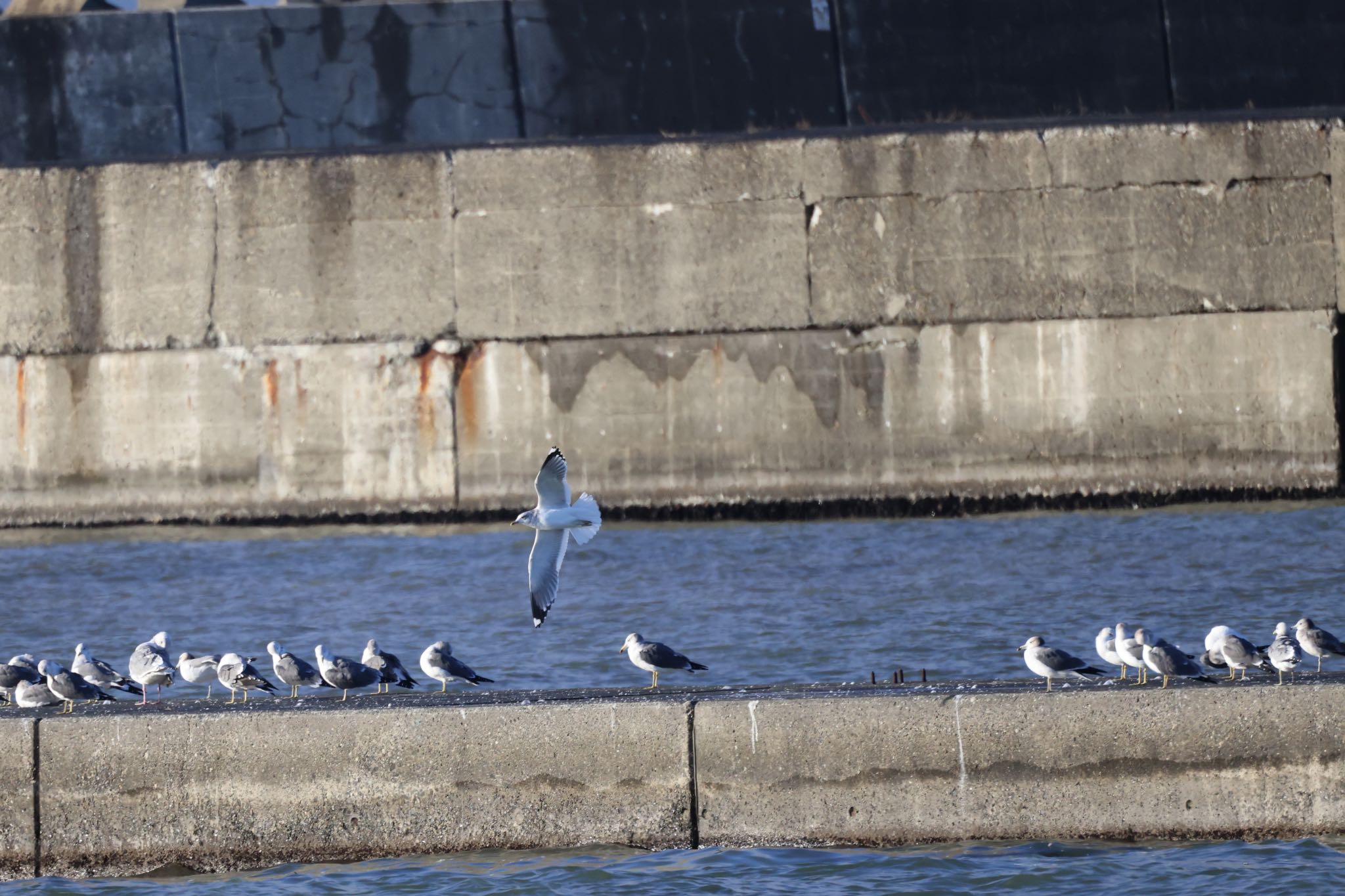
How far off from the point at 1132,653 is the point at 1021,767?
35.0 inches

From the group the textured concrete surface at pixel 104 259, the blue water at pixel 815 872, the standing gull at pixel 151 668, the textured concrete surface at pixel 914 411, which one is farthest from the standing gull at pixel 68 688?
the textured concrete surface at pixel 104 259

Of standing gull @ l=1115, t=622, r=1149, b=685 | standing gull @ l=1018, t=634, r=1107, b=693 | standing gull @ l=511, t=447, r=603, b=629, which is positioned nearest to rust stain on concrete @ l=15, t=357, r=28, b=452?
standing gull @ l=511, t=447, r=603, b=629

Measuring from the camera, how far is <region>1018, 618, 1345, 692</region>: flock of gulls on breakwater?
7777 millimetres

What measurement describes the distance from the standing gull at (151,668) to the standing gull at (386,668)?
32.0 inches

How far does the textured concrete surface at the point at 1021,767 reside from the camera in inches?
287

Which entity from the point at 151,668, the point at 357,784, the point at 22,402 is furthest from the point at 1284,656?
the point at 22,402

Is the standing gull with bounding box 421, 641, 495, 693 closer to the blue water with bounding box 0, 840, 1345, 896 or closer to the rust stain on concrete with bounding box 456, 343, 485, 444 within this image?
the blue water with bounding box 0, 840, 1345, 896

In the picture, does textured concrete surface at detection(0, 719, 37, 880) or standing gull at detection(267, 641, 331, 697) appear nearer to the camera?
textured concrete surface at detection(0, 719, 37, 880)

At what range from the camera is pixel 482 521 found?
1564cm

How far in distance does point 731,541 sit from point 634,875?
7.66 m

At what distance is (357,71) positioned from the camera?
15922 millimetres

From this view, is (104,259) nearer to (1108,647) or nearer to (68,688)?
(68,688)

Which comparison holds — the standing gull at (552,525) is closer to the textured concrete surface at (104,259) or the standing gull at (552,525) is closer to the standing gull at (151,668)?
the standing gull at (151,668)

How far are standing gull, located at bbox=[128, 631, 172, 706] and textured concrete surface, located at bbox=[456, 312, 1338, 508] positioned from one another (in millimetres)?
6270
